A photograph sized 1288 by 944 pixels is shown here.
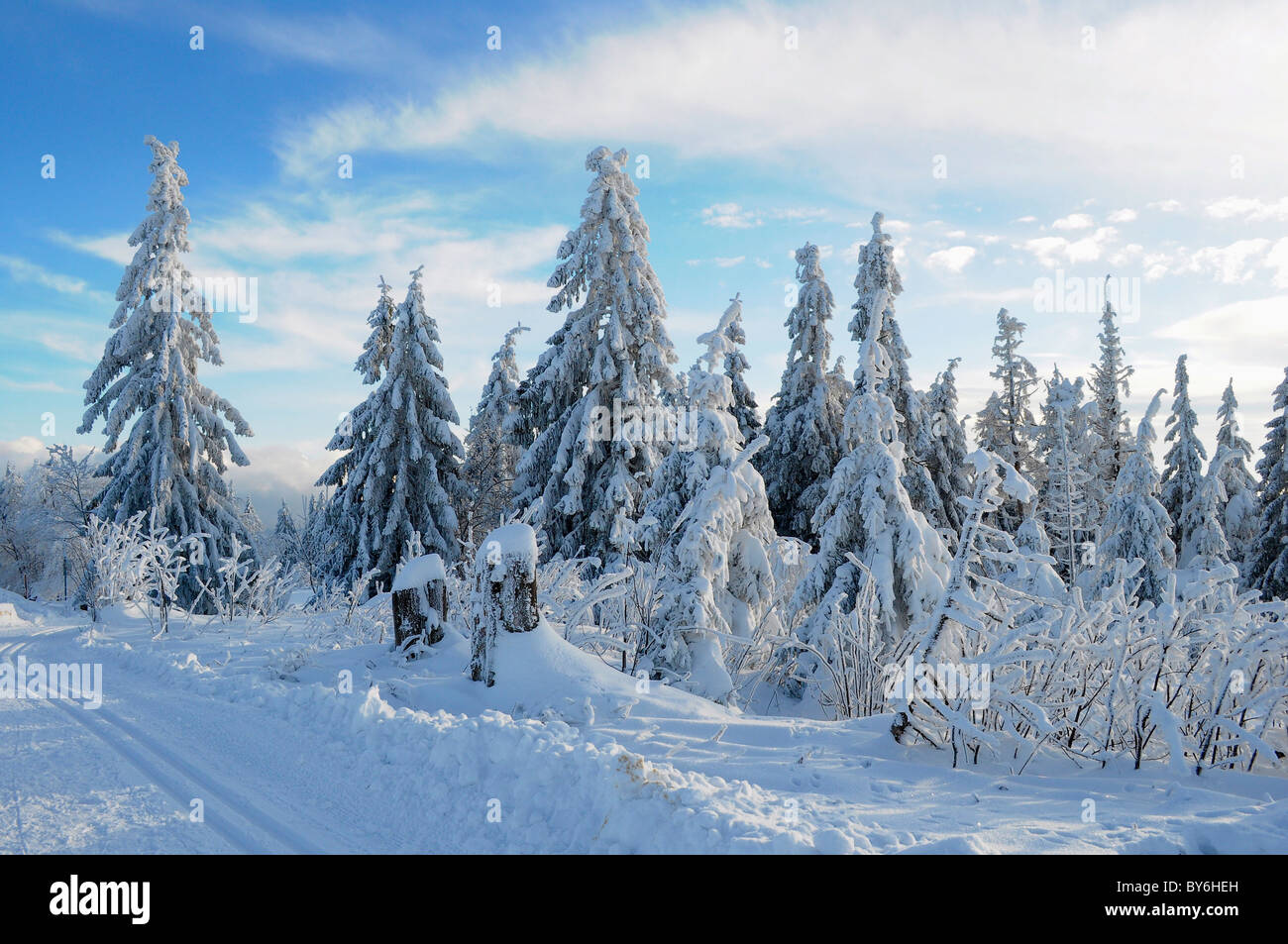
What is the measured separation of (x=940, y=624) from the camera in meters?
5.62

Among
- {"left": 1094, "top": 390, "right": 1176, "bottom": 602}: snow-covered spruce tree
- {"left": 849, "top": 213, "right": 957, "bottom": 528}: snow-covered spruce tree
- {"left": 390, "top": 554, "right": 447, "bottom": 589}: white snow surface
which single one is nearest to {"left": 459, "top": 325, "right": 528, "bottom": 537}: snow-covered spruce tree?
{"left": 849, "top": 213, "right": 957, "bottom": 528}: snow-covered spruce tree

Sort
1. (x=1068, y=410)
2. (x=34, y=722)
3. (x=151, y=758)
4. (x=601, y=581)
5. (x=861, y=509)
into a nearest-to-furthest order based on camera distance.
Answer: (x=151, y=758) < (x=34, y=722) < (x=601, y=581) < (x=861, y=509) < (x=1068, y=410)

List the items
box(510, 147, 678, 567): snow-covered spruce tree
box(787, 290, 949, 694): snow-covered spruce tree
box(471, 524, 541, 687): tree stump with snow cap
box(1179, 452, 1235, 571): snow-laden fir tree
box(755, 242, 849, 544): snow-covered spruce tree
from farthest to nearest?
box(1179, 452, 1235, 571): snow-laden fir tree → box(755, 242, 849, 544): snow-covered spruce tree → box(510, 147, 678, 567): snow-covered spruce tree → box(787, 290, 949, 694): snow-covered spruce tree → box(471, 524, 541, 687): tree stump with snow cap

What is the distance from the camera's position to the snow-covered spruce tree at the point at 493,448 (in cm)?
2756

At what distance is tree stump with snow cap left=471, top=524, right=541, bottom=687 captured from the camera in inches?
271

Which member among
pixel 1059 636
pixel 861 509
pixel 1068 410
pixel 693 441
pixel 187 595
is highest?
pixel 1068 410

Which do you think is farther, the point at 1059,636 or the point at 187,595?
the point at 187,595

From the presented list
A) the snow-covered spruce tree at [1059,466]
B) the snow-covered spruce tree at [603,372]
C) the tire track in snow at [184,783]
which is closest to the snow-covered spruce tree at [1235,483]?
the snow-covered spruce tree at [1059,466]

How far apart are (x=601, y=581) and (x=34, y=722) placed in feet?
17.5

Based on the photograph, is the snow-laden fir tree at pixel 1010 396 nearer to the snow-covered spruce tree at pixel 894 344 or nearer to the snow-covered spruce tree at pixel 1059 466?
the snow-covered spruce tree at pixel 1059 466

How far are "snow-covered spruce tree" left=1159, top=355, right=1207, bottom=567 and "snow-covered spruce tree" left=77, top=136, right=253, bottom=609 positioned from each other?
32064 millimetres

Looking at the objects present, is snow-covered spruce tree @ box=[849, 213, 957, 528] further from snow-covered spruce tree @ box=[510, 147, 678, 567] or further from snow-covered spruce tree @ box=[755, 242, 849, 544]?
snow-covered spruce tree @ box=[510, 147, 678, 567]
